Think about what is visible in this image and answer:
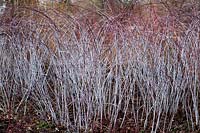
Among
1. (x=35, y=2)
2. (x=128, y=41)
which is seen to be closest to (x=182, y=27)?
(x=128, y=41)

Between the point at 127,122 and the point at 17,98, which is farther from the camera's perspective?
the point at 17,98

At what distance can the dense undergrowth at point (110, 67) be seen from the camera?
2.84 meters

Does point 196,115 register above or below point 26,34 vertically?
below

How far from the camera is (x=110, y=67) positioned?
302 centimetres

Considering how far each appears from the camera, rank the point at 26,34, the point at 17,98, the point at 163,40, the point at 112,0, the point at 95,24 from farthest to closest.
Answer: the point at 112,0, the point at 17,98, the point at 95,24, the point at 26,34, the point at 163,40

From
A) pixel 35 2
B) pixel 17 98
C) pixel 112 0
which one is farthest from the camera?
pixel 35 2

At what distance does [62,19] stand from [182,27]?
43.3 inches

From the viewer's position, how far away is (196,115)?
2.99 meters

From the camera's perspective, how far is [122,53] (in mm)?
3039

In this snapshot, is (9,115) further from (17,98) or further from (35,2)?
(35,2)

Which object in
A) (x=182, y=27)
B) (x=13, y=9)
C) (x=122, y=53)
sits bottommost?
(x=122, y=53)

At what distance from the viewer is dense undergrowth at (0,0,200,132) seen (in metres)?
2.84

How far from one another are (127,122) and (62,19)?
1.12m

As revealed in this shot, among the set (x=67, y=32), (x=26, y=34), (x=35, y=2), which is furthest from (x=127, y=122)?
(x=35, y=2)
